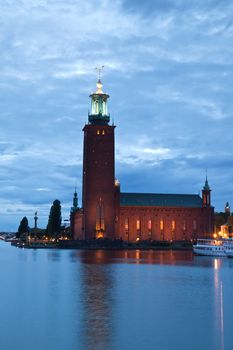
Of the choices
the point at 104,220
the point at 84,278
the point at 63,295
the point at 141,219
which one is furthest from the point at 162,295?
the point at 141,219

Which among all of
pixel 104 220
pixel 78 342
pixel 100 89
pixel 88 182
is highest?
pixel 100 89

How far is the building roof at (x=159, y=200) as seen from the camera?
11312cm

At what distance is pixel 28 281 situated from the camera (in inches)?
1570

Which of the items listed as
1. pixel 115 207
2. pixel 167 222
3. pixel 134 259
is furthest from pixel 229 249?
pixel 167 222

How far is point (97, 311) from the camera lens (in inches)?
992

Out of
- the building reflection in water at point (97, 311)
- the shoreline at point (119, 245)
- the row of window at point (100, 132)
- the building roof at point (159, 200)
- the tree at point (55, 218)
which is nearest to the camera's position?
the building reflection in water at point (97, 311)

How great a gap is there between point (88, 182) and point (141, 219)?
13.7 m

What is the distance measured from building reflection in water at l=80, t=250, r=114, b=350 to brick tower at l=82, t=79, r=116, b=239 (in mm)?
61516

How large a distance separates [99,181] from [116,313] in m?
80.5

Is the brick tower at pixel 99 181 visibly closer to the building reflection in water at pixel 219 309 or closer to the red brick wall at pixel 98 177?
the red brick wall at pixel 98 177

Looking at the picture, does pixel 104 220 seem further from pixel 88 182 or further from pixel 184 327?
pixel 184 327

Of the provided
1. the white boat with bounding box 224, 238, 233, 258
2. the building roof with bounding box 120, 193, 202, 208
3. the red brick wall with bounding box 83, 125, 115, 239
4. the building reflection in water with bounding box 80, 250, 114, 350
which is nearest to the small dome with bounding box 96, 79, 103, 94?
the red brick wall with bounding box 83, 125, 115, 239

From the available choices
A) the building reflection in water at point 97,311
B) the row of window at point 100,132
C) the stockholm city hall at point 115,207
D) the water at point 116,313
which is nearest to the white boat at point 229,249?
the stockholm city hall at point 115,207

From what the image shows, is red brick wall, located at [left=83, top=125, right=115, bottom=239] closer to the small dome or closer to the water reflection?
the small dome
